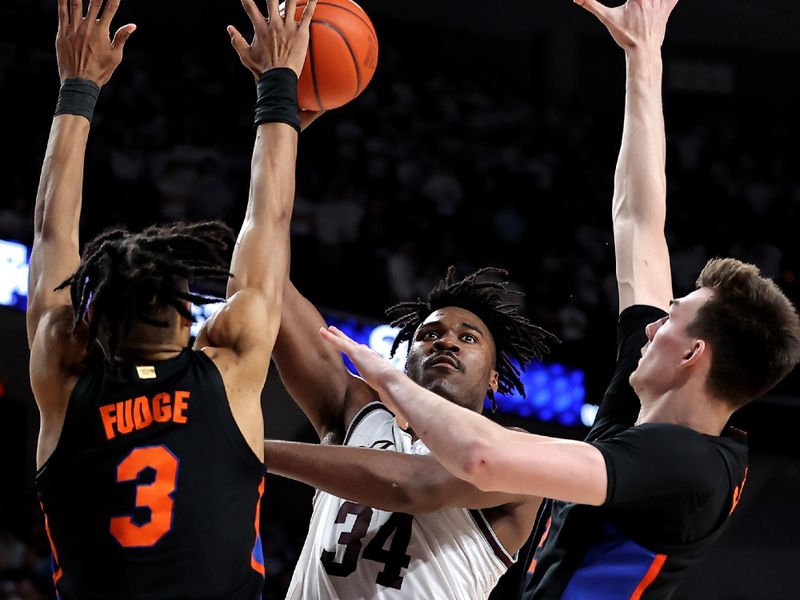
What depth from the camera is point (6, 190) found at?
30.9ft

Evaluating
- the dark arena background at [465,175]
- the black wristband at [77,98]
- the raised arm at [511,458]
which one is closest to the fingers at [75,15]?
the black wristband at [77,98]

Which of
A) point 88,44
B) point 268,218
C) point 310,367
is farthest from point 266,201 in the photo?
point 310,367

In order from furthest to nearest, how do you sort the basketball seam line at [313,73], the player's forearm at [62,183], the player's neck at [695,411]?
1. the basketball seam line at [313,73]
2. the player's forearm at [62,183]
3. the player's neck at [695,411]

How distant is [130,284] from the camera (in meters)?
2.74

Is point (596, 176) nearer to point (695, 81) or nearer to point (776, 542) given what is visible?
point (695, 81)

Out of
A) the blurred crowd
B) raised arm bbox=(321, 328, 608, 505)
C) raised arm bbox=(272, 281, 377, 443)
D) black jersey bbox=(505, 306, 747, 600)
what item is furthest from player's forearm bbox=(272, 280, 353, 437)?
the blurred crowd

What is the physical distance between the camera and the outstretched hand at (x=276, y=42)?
10.7ft

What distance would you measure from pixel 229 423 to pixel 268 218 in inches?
23.1

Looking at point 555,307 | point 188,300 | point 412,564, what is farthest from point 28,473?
point 188,300

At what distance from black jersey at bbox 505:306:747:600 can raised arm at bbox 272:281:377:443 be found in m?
1.36

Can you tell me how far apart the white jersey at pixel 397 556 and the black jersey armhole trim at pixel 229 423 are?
115 centimetres

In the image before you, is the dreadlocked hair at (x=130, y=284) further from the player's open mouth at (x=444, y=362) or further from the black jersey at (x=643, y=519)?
the player's open mouth at (x=444, y=362)

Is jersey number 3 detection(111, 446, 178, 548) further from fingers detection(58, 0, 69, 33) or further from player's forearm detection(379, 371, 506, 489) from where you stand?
fingers detection(58, 0, 69, 33)

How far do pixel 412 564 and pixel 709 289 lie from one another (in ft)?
4.84
